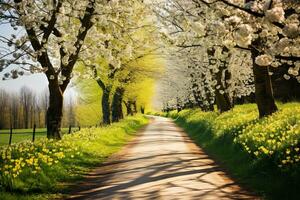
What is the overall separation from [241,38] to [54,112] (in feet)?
48.0

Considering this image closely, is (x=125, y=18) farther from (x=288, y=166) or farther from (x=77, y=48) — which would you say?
(x=288, y=166)

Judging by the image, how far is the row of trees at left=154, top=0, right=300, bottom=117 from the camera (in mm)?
7676

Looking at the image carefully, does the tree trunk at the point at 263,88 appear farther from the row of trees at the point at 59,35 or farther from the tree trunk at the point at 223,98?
the tree trunk at the point at 223,98

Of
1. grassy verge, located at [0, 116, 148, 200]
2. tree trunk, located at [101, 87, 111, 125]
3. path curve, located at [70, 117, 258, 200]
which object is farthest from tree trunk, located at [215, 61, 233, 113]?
grassy verge, located at [0, 116, 148, 200]

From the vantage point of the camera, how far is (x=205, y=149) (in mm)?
23172

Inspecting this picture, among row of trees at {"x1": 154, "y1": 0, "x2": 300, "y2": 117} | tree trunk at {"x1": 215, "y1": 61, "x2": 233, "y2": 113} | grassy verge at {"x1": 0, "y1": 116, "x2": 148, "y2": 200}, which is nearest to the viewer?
row of trees at {"x1": 154, "y1": 0, "x2": 300, "y2": 117}

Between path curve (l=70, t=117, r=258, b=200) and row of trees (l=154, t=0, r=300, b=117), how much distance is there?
3.46 metres

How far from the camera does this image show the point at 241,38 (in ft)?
24.4

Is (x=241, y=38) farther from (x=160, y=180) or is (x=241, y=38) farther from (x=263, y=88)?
(x=263, y=88)

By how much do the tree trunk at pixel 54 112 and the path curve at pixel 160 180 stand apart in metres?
2.84

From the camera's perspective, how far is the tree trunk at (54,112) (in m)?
20.8

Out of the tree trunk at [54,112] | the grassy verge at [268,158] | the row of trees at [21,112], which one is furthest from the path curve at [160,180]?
the row of trees at [21,112]

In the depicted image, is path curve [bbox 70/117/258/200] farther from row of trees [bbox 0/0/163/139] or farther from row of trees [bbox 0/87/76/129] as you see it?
row of trees [bbox 0/87/76/129]

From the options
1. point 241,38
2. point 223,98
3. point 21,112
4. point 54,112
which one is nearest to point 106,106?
point 223,98
